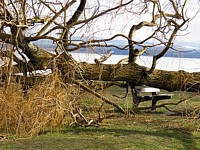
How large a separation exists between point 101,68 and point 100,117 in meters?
0.77

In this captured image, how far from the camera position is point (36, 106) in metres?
4.53

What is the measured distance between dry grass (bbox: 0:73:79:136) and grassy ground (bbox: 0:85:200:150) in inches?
5.9

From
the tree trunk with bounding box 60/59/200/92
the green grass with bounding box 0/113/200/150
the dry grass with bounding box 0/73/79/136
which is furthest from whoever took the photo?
the tree trunk with bounding box 60/59/200/92

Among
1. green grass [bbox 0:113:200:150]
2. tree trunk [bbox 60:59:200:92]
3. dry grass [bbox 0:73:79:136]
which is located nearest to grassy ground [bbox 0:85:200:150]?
green grass [bbox 0:113:200:150]

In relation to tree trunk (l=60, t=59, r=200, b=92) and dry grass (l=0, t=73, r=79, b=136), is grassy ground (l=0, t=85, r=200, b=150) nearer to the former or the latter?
dry grass (l=0, t=73, r=79, b=136)

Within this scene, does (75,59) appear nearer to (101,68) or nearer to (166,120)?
(101,68)

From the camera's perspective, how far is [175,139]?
15.1 feet

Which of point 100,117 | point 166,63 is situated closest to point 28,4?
point 100,117

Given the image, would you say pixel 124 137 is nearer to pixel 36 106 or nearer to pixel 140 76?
pixel 36 106

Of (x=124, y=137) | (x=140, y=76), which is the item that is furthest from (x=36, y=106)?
(x=140, y=76)

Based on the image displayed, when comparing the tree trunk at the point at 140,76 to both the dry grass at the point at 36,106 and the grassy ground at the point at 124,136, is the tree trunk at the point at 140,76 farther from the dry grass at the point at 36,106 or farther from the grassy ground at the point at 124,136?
the dry grass at the point at 36,106

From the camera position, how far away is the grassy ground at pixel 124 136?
13.3 ft

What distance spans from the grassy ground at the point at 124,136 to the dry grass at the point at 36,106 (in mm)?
149

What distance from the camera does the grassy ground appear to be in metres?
4.05
